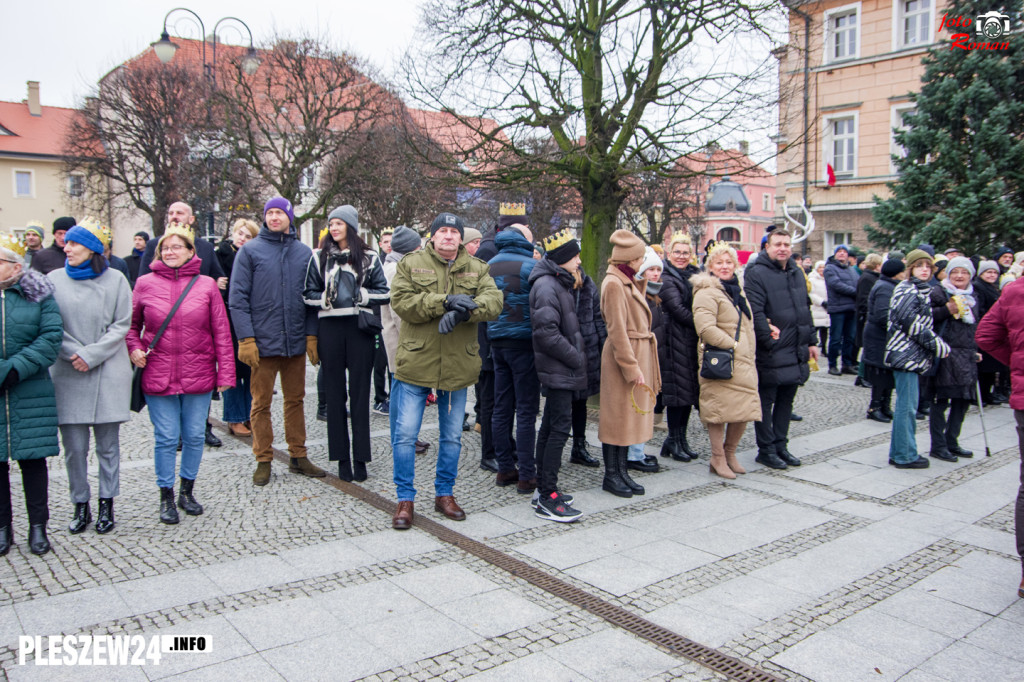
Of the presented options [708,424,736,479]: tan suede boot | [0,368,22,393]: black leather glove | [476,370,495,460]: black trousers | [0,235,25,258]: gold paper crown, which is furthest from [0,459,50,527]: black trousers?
[708,424,736,479]: tan suede boot

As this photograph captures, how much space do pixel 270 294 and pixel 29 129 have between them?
58180 millimetres

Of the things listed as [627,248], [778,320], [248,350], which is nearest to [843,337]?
[778,320]

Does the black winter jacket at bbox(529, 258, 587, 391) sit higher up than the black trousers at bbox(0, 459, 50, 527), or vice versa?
the black winter jacket at bbox(529, 258, 587, 391)

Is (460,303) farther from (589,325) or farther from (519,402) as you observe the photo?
(589,325)

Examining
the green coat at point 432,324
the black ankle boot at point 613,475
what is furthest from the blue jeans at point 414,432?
the black ankle boot at point 613,475

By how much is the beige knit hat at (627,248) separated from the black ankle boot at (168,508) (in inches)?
142

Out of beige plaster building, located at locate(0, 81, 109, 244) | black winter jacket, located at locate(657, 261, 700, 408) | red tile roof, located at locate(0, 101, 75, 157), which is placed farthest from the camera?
red tile roof, located at locate(0, 101, 75, 157)

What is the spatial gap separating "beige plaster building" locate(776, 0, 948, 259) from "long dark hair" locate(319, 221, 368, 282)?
24.4 metres

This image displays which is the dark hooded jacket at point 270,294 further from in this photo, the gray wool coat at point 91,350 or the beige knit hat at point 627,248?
the beige knit hat at point 627,248

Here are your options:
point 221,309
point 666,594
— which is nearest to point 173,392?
point 221,309

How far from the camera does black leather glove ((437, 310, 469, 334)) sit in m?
5.20

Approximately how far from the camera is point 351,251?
6438 millimetres

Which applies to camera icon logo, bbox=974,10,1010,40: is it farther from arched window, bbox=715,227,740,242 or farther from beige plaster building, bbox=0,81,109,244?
arched window, bbox=715,227,740,242

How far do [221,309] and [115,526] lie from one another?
1614 mm
